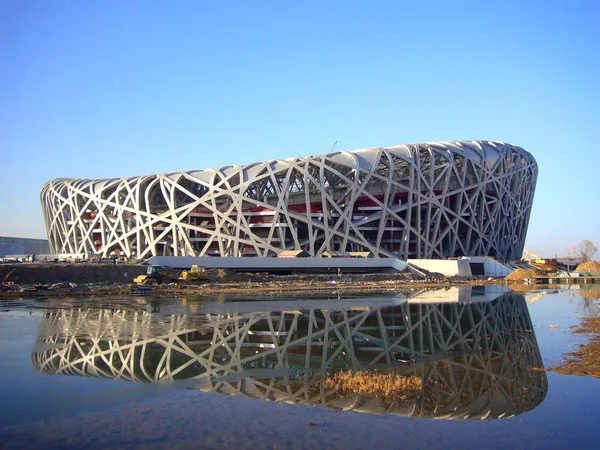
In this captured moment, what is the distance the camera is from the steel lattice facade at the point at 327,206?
53062 mm

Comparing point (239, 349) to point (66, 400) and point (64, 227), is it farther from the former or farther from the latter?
point (64, 227)

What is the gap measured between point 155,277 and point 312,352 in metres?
28.8

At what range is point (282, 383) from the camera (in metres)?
10.4

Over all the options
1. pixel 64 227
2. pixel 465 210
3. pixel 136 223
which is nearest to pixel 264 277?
pixel 136 223

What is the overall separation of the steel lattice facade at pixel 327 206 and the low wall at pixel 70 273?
12.7m

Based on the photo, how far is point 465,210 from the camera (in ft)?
192

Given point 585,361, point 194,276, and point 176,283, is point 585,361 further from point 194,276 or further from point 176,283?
point 194,276

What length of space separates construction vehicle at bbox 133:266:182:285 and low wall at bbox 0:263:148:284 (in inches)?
67.8

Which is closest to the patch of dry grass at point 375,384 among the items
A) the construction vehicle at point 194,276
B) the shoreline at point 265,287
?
the shoreline at point 265,287

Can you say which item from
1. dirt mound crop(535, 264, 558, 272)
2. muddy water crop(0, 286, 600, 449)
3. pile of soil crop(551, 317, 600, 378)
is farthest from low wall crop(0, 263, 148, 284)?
dirt mound crop(535, 264, 558, 272)

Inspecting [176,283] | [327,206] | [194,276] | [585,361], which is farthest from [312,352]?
[327,206]

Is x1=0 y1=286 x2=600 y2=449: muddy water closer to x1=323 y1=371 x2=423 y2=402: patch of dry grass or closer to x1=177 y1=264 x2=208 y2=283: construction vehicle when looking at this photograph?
x1=323 y1=371 x2=423 y2=402: patch of dry grass

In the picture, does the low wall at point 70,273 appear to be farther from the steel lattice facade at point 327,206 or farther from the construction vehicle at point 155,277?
the steel lattice facade at point 327,206

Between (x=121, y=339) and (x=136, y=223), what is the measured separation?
Result: 147 feet
